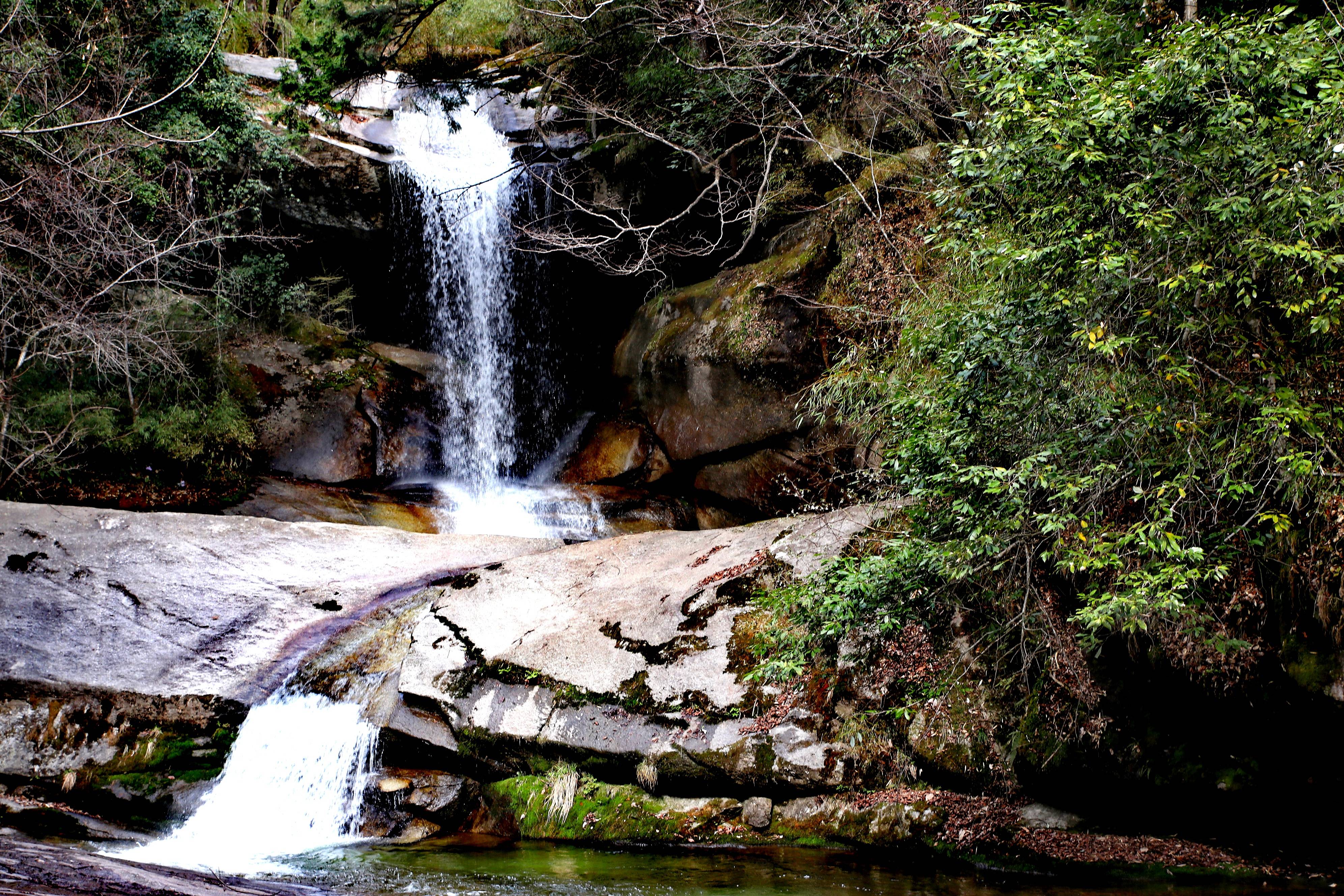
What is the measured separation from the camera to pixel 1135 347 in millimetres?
4457

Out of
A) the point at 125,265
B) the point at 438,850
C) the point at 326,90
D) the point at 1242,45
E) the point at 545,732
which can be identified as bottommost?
the point at 438,850

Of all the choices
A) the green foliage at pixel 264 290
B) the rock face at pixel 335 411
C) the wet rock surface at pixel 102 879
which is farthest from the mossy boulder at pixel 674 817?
the green foliage at pixel 264 290

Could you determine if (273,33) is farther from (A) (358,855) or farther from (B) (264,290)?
(A) (358,855)

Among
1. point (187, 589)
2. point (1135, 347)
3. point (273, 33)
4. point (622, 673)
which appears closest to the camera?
point (1135, 347)

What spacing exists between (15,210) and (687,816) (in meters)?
11.1

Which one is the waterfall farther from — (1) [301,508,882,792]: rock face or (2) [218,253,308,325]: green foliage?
(1) [301,508,882,792]: rock face

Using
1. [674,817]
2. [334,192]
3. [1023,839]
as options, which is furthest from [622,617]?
[334,192]

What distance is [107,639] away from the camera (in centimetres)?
733

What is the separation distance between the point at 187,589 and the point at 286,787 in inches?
109

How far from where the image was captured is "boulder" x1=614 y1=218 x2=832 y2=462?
10938mm

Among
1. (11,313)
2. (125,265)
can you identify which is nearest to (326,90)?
(125,265)

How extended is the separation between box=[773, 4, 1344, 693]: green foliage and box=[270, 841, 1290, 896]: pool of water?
1231 mm

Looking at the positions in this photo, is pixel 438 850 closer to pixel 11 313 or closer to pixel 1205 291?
pixel 1205 291

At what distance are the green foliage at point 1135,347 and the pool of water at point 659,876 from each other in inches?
48.5
